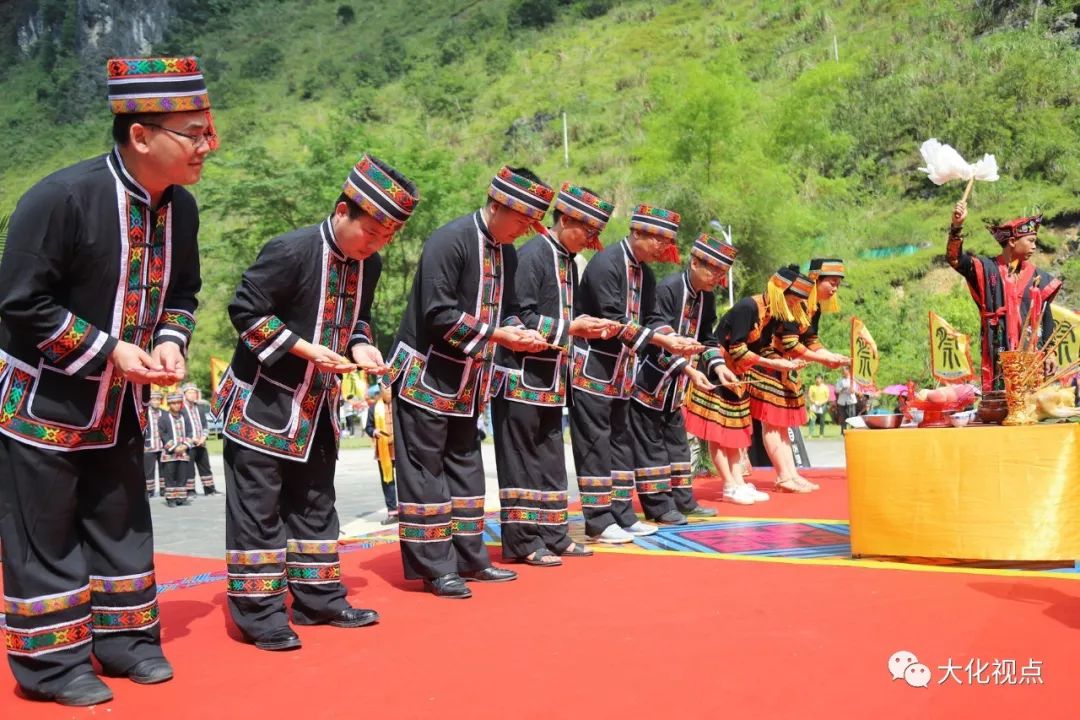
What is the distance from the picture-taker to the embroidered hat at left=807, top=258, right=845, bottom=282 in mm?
7641

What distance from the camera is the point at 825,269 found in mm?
7688

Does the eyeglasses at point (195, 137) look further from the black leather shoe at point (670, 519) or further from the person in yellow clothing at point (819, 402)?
the person in yellow clothing at point (819, 402)

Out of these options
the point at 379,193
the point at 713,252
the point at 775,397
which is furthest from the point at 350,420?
the point at 379,193

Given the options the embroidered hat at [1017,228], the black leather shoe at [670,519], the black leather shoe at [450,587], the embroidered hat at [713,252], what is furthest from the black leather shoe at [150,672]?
the embroidered hat at [1017,228]

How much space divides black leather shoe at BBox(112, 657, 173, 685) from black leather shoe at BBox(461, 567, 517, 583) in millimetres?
1730

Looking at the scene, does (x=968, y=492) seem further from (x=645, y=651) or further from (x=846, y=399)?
(x=846, y=399)

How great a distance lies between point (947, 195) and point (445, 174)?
1677cm

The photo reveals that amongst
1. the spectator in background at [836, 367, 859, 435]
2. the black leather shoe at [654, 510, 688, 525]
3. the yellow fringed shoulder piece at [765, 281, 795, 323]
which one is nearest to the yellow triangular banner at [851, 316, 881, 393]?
the yellow fringed shoulder piece at [765, 281, 795, 323]

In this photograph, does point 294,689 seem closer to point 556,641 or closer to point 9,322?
point 556,641

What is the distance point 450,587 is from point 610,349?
6.06 ft

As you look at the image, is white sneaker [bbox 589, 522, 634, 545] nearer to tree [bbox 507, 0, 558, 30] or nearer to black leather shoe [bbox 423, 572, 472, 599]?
black leather shoe [bbox 423, 572, 472, 599]

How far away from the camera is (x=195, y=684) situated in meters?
3.06

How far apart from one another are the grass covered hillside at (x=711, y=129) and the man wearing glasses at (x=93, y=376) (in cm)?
2159

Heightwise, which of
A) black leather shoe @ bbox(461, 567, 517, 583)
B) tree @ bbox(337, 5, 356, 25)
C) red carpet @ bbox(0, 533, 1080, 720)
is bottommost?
red carpet @ bbox(0, 533, 1080, 720)
